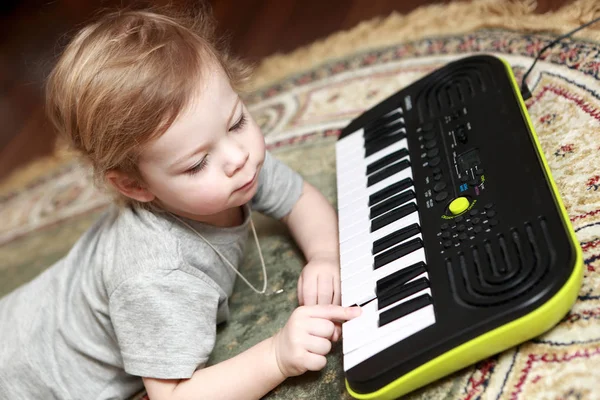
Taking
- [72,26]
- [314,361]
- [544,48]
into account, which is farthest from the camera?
[72,26]

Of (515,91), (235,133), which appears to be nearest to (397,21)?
(515,91)

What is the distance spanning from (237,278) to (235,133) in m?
0.36

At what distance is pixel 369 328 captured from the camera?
763 millimetres

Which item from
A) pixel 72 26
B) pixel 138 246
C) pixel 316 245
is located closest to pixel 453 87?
pixel 316 245

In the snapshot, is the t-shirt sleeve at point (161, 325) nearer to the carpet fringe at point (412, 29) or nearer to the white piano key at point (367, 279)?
the white piano key at point (367, 279)

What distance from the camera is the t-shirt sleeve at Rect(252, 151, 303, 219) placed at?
3.64ft

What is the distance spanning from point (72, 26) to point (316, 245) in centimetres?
120

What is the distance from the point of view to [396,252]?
83cm

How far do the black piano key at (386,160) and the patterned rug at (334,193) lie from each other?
20cm

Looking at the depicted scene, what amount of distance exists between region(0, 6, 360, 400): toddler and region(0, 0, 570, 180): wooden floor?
0.78m

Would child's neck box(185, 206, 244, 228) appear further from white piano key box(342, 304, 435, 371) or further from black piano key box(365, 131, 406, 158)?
white piano key box(342, 304, 435, 371)

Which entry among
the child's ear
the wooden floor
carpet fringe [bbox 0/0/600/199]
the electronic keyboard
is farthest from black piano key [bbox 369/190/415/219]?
the wooden floor

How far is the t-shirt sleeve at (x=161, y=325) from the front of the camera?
2.86 ft

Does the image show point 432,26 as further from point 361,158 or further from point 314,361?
point 314,361
